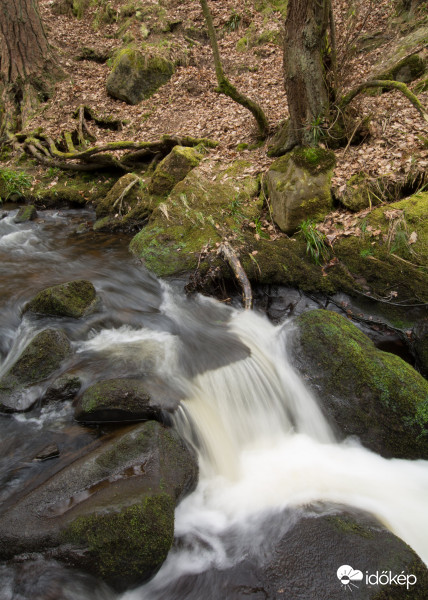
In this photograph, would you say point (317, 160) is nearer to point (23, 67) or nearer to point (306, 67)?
point (306, 67)

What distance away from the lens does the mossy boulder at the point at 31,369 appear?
162 inches

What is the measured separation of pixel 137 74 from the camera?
12453mm

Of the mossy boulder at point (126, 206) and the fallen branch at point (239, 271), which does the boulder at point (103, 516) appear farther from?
the mossy boulder at point (126, 206)

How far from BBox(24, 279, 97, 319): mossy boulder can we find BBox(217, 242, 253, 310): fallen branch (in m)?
2.42

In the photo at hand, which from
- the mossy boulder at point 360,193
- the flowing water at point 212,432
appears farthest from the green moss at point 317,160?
the flowing water at point 212,432

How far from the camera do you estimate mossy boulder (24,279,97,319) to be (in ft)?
17.2

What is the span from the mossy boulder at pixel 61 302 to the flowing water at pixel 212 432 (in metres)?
0.15

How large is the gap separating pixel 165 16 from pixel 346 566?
18.3 m

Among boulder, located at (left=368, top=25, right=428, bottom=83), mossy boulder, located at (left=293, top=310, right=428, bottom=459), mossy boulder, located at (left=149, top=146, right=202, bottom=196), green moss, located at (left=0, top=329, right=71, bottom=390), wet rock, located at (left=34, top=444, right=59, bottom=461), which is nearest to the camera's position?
wet rock, located at (left=34, top=444, right=59, bottom=461)

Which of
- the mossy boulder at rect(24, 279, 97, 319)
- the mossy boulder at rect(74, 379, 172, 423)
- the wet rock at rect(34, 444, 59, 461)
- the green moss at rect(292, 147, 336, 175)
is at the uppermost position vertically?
the green moss at rect(292, 147, 336, 175)

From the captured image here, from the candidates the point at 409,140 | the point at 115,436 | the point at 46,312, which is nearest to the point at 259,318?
the point at 115,436

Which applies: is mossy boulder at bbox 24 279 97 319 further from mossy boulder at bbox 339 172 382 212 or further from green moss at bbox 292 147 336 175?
mossy boulder at bbox 339 172 382 212

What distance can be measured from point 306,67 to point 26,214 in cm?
768

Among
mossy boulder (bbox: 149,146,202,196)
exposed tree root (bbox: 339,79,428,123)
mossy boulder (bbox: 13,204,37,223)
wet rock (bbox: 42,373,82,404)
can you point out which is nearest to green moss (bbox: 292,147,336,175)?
exposed tree root (bbox: 339,79,428,123)
